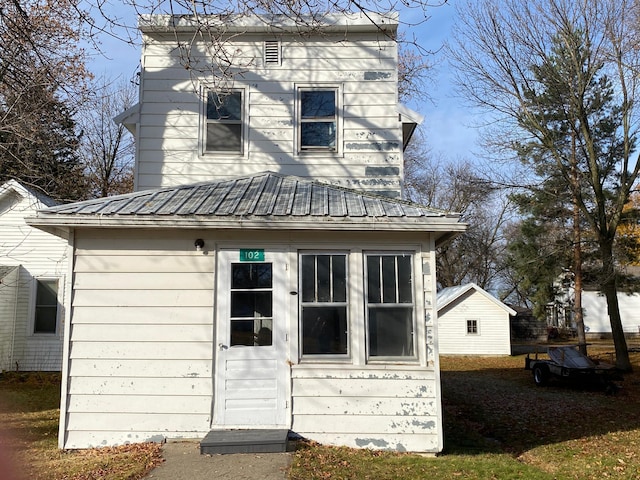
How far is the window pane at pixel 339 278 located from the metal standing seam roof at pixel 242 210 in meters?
0.62

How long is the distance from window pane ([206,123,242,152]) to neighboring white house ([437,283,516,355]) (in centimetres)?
1867

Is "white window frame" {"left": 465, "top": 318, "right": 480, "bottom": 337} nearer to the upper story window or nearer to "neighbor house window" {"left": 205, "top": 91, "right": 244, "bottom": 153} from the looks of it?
the upper story window

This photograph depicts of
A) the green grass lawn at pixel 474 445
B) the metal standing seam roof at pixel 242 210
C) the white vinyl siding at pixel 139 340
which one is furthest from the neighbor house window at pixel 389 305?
the white vinyl siding at pixel 139 340

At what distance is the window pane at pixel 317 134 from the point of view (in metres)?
9.48

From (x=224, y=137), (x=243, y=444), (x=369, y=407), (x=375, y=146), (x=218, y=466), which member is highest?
(x=224, y=137)

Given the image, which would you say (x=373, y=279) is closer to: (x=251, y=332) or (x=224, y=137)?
(x=251, y=332)

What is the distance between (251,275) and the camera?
23.0 feet

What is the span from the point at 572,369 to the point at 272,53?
41.2 feet

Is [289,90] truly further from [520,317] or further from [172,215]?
[520,317]

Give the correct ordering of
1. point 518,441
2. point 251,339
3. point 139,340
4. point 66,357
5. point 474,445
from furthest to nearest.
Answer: point 518,441 → point 474,445 → point 251,339 → point 139,340 → point 66,357

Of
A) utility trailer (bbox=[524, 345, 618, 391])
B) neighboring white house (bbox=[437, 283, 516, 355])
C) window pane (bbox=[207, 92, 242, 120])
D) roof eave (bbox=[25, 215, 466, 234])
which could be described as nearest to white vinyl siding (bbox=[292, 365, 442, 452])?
roof eave (bbox=[25, 215, 466, 234])

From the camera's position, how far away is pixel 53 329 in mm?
14961

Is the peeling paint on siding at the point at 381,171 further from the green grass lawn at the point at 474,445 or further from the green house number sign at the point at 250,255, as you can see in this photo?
the green grass lawn at the point at 474,445

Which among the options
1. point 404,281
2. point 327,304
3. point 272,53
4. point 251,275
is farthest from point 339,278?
point 272,53
